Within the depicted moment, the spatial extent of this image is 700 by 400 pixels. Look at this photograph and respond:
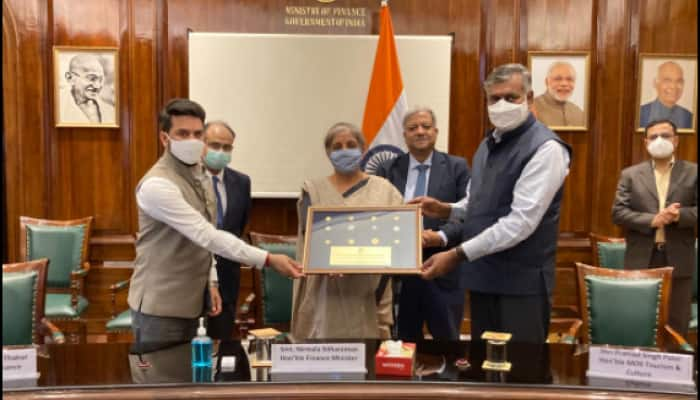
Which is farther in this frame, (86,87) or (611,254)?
(86,87)

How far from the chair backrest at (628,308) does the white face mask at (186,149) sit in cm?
166

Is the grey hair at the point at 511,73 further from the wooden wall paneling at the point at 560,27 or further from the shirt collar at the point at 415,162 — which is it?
the wooden wall paneling at the point at 560,27

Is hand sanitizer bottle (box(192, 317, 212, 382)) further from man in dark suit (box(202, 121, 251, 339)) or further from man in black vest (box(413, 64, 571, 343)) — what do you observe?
man in dark suit (box(202, 121, 251, 339))

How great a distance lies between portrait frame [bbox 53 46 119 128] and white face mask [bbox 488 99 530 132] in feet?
10.2

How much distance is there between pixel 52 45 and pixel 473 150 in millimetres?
3166

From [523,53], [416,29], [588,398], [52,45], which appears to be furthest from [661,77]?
[52,45]

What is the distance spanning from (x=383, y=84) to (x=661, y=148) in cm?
179

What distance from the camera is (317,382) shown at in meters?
1.71

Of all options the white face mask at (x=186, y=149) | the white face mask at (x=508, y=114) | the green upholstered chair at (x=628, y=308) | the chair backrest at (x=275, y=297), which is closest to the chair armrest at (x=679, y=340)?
the green upholstered chair at (x=628, y=308)

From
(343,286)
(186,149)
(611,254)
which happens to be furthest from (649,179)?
(186,149)

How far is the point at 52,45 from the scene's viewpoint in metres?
4.54

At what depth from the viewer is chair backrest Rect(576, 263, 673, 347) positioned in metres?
2.50

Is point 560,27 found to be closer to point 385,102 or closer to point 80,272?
point 385,102

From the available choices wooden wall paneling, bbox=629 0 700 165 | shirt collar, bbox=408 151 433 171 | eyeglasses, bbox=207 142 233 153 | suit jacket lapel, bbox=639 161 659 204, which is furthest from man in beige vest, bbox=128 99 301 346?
wooden wall paneling, bbox=629 0 700 165
